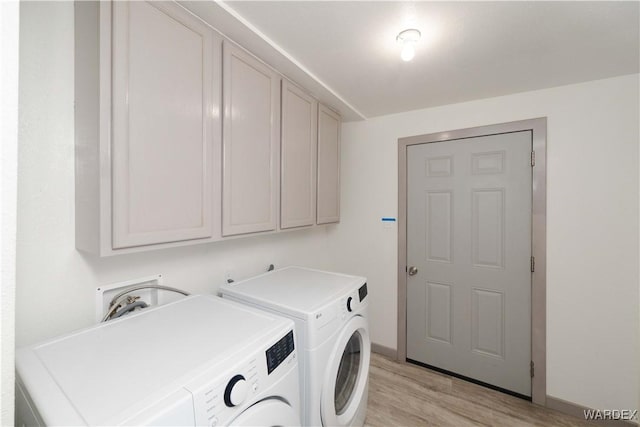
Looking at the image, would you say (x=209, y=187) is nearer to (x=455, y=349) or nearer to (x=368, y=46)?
(x=368, y=46)

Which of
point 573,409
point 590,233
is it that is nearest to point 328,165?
point 590,233

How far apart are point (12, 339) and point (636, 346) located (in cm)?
281

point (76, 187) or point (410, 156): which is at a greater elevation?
point (410, 156)

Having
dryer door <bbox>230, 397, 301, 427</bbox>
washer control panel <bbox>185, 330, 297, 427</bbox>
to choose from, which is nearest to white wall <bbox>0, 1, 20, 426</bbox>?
washer control panel <bbox>185, 330, 297, 427</bbox>

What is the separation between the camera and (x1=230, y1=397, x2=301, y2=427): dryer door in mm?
733

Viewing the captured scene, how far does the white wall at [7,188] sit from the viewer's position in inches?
16.3

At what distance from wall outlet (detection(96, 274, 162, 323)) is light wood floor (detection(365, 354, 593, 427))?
1538 millimetres

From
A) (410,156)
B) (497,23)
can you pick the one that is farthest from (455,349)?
(497,23)

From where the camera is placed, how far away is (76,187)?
1.02 m

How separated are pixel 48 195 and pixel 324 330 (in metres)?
1.19

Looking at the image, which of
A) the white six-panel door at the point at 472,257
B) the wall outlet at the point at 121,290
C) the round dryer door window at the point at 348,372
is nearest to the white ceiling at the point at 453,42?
the white six-panel door at the point at 472,257

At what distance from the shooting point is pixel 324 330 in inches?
46.6

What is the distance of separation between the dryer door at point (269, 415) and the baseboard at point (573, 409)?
2.01m

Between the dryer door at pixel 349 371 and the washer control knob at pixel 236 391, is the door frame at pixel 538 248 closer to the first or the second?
the dryer door at pixel 349 371
